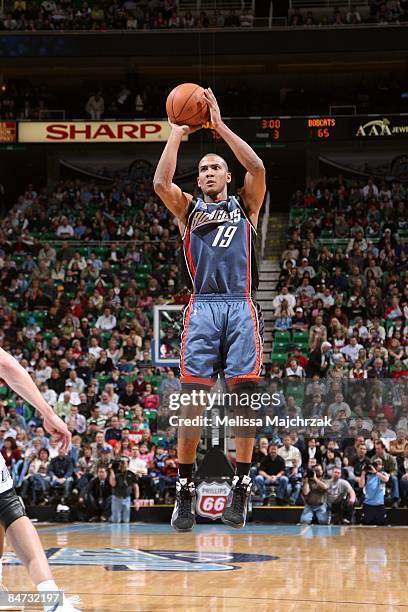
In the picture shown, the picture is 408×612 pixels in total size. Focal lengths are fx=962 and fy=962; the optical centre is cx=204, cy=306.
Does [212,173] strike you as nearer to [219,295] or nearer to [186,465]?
[219,295]

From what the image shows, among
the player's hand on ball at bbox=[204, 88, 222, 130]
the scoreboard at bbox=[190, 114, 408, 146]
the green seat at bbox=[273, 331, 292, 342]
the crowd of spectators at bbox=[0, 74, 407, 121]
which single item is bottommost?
the green seat at bbox=[273, 331, 292, 342]

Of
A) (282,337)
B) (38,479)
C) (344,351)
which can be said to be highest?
(282,337)

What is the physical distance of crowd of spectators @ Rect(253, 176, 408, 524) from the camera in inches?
611

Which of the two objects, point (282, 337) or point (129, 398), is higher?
point (282, 337)

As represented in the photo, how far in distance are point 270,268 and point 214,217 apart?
1720cm

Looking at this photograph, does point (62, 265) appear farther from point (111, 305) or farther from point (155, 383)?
point (155, 383)

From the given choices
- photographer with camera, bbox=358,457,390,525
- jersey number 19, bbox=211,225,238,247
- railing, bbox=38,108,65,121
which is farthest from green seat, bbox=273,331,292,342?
jersey number 19, bbox=211,225,238,247

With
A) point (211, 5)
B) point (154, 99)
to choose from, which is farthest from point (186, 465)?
point (211, 5)

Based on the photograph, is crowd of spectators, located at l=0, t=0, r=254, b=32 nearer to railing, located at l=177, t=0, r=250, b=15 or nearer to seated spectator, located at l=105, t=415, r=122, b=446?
railing, located at l=177, t=0, r=250, b=15

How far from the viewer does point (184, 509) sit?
664 cm

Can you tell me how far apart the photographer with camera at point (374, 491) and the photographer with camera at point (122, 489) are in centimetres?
379

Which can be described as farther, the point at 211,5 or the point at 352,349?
the point at 211,5

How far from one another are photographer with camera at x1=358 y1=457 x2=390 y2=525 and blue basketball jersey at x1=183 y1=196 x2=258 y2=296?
9409mm

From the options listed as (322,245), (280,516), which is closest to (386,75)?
(322,245)
